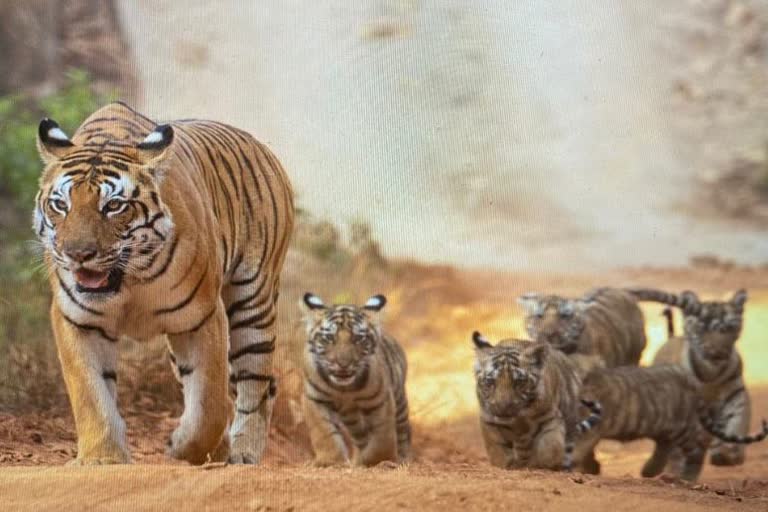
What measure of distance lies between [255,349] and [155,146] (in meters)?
1.49

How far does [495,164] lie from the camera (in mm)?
9586

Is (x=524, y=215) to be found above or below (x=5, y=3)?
below

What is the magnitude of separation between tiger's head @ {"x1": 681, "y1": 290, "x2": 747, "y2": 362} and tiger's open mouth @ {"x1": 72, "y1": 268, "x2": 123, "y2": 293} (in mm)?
4992

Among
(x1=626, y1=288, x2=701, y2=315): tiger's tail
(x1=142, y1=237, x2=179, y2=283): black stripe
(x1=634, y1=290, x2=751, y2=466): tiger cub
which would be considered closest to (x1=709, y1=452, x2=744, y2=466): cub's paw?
(x1=634, y1=290, x2=751, y2=466): tiger cub

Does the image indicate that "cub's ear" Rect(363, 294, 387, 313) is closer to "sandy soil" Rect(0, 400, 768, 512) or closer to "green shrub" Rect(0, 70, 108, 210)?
"sandy soil" Rect(0, 400, 768, 512)

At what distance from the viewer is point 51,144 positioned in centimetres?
635

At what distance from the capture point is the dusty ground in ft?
17.3

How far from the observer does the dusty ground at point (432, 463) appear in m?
5.27

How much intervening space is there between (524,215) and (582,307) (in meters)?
1.15

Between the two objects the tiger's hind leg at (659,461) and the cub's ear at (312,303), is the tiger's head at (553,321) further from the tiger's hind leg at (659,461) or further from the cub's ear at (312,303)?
the cub's ear at (312,303)

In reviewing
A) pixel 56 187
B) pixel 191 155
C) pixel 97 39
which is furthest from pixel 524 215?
pixel 56 187

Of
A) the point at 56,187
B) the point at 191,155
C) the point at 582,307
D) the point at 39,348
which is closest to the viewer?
the point at 56,187

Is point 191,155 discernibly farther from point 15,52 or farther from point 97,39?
point 15,52

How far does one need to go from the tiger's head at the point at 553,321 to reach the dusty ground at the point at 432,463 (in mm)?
875
